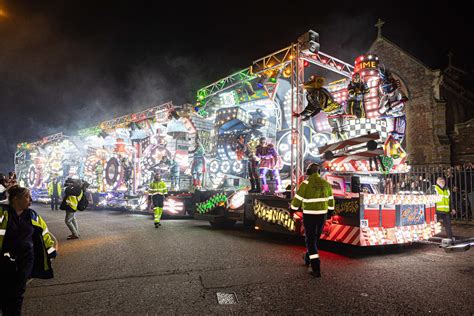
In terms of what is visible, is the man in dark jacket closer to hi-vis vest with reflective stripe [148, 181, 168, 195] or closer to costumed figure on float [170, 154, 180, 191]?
hi-vis vest with reflective stripe [148, 181, 168, 195]

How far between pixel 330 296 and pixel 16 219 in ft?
11.8

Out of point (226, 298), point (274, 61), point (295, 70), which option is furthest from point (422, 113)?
point (226, 298)

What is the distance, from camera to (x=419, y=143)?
1956 cm

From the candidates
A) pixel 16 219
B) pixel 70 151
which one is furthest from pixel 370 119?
pixel 70 151

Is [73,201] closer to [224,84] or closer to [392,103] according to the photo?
[224,84]

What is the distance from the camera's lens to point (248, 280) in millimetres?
4504

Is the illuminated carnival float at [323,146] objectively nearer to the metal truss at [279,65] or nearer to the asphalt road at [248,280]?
the metal truss at [279,65]

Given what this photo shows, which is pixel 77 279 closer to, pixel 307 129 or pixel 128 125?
pixel 307 129

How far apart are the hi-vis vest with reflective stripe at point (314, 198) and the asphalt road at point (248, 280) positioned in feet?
3.39

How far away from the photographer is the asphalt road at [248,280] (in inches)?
139

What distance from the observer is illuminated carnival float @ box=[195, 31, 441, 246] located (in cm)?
635

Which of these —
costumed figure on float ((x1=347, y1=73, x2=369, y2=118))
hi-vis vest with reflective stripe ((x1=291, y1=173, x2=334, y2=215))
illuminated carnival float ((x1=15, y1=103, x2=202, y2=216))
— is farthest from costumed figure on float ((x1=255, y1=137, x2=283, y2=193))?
hi-vis vest with reflective stripe ((x1=291, y1=173, x2=334, y2=215))

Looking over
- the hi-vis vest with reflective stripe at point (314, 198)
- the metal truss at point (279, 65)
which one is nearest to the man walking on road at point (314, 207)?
the hi-vis vest with reflective stripe at point (314, 198)

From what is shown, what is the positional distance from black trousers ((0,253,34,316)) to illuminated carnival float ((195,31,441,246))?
439cm
